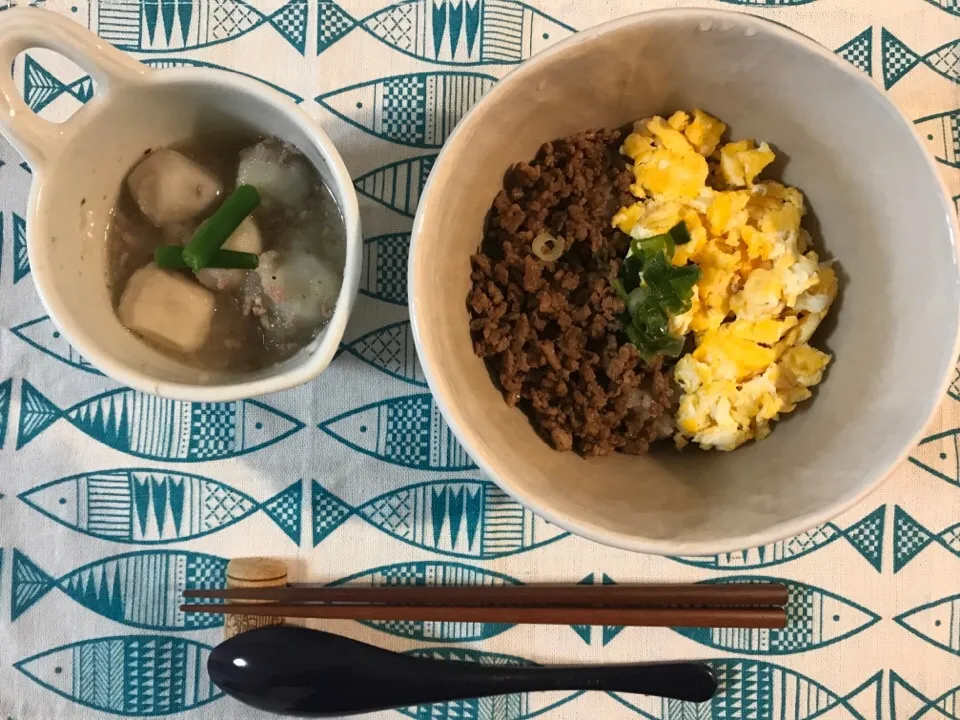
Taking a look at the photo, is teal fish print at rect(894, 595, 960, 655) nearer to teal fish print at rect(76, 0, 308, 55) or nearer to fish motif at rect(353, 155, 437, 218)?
fish motif at rect(353, 155, 437, 218)

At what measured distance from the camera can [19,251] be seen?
1.03 m

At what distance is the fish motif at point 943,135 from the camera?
3.33 feet

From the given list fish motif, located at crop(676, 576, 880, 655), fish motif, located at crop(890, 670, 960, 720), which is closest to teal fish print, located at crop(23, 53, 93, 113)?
fish motif, located at crop(676, 576, 880, 655)

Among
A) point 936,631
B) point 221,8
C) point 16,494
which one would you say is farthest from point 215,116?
point 936,631

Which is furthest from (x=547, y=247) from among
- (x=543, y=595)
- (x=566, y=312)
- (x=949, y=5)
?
(x=949, y=5)

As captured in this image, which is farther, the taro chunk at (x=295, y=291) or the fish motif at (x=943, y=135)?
the fish motif at (x=943, y=135)

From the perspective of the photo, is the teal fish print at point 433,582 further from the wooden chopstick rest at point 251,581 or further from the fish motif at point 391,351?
the fish motif at point 391,351

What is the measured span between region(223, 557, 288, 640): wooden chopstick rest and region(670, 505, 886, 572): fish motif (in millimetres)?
547

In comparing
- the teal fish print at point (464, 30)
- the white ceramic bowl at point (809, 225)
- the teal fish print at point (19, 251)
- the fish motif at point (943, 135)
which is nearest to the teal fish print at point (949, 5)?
the fish motif at point (943, 135)

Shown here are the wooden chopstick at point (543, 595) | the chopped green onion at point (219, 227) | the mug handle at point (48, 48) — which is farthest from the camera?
the wooden chopstick at point (543, 595)

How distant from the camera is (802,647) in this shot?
1.01m

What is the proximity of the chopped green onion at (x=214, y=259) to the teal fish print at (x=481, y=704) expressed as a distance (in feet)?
1.88

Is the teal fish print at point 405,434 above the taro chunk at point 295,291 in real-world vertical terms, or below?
below

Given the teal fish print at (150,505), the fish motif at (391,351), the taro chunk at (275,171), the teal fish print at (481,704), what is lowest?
the teal fish print at (481,704)
